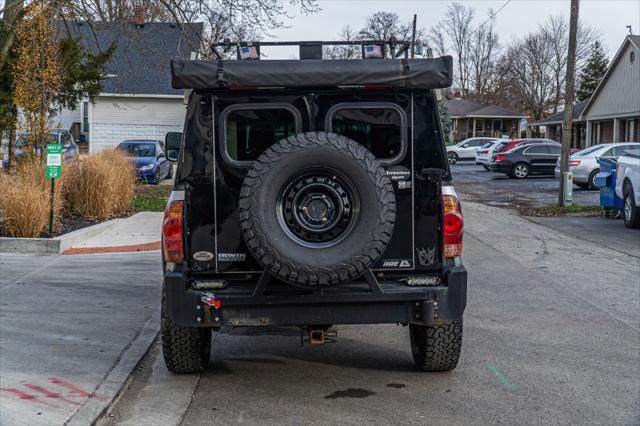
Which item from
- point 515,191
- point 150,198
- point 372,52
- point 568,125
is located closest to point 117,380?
point 372,52

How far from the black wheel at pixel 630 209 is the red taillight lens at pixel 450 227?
37.3ft

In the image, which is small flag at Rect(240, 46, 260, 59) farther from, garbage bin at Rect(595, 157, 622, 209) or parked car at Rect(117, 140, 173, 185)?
parked car at Rect(117, 140, 173, 185)

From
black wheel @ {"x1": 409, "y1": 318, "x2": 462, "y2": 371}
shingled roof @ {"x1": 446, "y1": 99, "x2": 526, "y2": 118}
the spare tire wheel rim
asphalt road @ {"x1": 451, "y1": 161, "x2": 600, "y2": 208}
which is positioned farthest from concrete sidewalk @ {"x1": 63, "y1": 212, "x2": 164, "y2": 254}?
shingled roof @ {"x1": 446, "y1": 99, "x2": 526, "y2": 118}

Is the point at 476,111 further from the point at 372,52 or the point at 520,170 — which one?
the point at 372,52

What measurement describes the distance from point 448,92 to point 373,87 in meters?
90.6

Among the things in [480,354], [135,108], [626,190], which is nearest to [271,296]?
[480,354]

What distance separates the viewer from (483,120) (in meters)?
81.0

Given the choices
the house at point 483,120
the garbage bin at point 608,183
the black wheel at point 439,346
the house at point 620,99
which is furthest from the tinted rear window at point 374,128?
the house at point 483,120

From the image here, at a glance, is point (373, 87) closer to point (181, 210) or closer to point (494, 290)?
point (181, 210)

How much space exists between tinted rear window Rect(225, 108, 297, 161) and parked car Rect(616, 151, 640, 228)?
1182 cm

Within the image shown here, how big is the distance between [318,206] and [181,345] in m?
1.68

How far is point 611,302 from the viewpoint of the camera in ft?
31.5

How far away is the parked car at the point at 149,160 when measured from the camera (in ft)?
90.0

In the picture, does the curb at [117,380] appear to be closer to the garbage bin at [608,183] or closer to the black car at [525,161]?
the garbage bin at [608,183]
